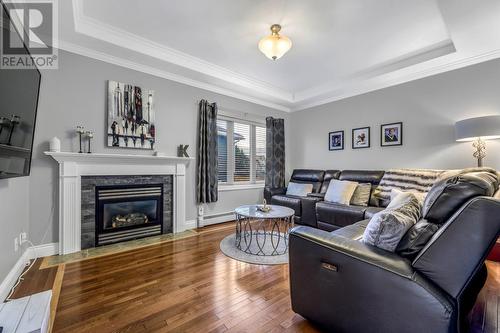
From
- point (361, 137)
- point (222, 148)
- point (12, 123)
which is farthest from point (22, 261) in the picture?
point (361, 137)

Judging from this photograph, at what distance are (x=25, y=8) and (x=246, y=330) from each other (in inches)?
136

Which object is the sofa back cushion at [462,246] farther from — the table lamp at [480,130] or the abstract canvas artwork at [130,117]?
the abstract canvas artwork at [130,117]

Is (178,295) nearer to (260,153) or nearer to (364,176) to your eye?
(364,176)

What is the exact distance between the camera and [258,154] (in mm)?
5121

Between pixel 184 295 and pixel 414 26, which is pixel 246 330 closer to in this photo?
pixel 184 295

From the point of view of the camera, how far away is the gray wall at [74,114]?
8.64 feet

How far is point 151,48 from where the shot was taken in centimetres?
307

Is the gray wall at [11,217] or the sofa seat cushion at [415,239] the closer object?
the sofa seat cushion at [415,239]

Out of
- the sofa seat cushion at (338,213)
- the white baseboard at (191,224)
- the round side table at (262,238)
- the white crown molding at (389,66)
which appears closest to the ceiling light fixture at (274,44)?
the round side table at (262,238)

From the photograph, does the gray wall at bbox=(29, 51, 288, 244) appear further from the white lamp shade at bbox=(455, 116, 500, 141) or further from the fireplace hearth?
the white lamp shade at bbox=(455, 116, 500, 141)

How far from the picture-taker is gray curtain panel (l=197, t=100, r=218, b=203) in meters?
3.93

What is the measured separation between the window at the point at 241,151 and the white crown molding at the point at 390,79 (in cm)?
141

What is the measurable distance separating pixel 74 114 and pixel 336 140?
444cm

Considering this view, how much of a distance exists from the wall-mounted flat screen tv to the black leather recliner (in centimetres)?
214
